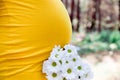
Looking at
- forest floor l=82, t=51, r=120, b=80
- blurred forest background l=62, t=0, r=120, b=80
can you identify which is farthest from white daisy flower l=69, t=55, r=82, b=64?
blurred forest background l=62, t=0, r=120, b=80

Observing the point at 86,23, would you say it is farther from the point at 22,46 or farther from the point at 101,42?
the point at 22,46

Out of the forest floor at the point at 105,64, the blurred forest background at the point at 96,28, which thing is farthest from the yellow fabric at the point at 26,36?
the blurred forest background at the point at 96,28

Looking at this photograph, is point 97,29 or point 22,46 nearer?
point 22,46

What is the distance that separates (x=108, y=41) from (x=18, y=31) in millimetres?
2675

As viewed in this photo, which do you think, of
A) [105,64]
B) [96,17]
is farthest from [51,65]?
[96,17]

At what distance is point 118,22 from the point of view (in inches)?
150

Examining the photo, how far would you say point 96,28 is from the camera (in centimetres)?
380

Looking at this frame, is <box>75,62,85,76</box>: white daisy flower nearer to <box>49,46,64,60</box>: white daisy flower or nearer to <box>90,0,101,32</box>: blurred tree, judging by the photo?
<box>49,46,64,60</box>: white daisy flower

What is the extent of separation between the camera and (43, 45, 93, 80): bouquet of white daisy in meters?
1.21

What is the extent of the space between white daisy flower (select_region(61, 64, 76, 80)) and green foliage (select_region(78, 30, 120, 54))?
243 cm

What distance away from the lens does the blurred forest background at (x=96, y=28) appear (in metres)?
3.64

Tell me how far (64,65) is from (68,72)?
0.03 metres

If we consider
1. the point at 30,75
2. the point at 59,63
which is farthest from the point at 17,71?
the point at 59,63

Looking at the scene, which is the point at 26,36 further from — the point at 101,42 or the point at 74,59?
the point at 101,42
